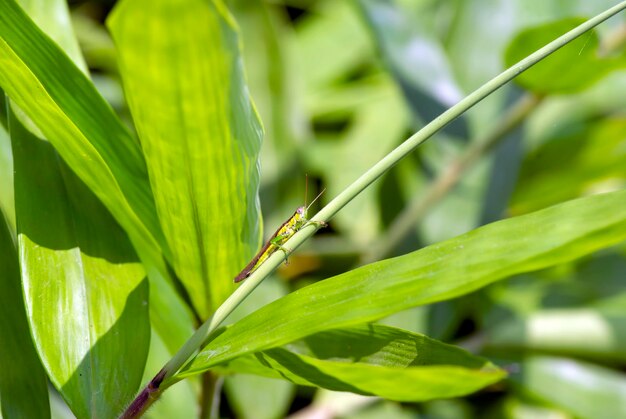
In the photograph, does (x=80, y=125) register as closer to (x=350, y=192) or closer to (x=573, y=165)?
(x=350, y=192)

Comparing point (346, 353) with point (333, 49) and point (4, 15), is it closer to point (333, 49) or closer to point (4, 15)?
point (4, 15)

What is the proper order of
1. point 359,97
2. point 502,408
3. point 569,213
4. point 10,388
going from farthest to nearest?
1. point 359,97
2. point 502,408
3. point 10,388
4. point 569,213

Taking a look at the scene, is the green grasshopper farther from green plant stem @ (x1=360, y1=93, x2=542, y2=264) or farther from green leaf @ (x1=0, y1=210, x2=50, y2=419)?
green plant stem @ (x1=360, y1=93, x2=542, y2=264)

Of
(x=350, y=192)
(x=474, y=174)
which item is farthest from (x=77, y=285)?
(x=474, y=174)

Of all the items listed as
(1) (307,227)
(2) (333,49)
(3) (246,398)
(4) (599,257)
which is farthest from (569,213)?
(2) (333,49)

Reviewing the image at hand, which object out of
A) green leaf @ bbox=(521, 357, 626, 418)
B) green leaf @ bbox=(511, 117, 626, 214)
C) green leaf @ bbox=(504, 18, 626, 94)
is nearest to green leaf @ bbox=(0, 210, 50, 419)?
green leaf @ bbox=(504, 18, 626, 94)

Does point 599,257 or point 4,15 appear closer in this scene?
point 4,15
